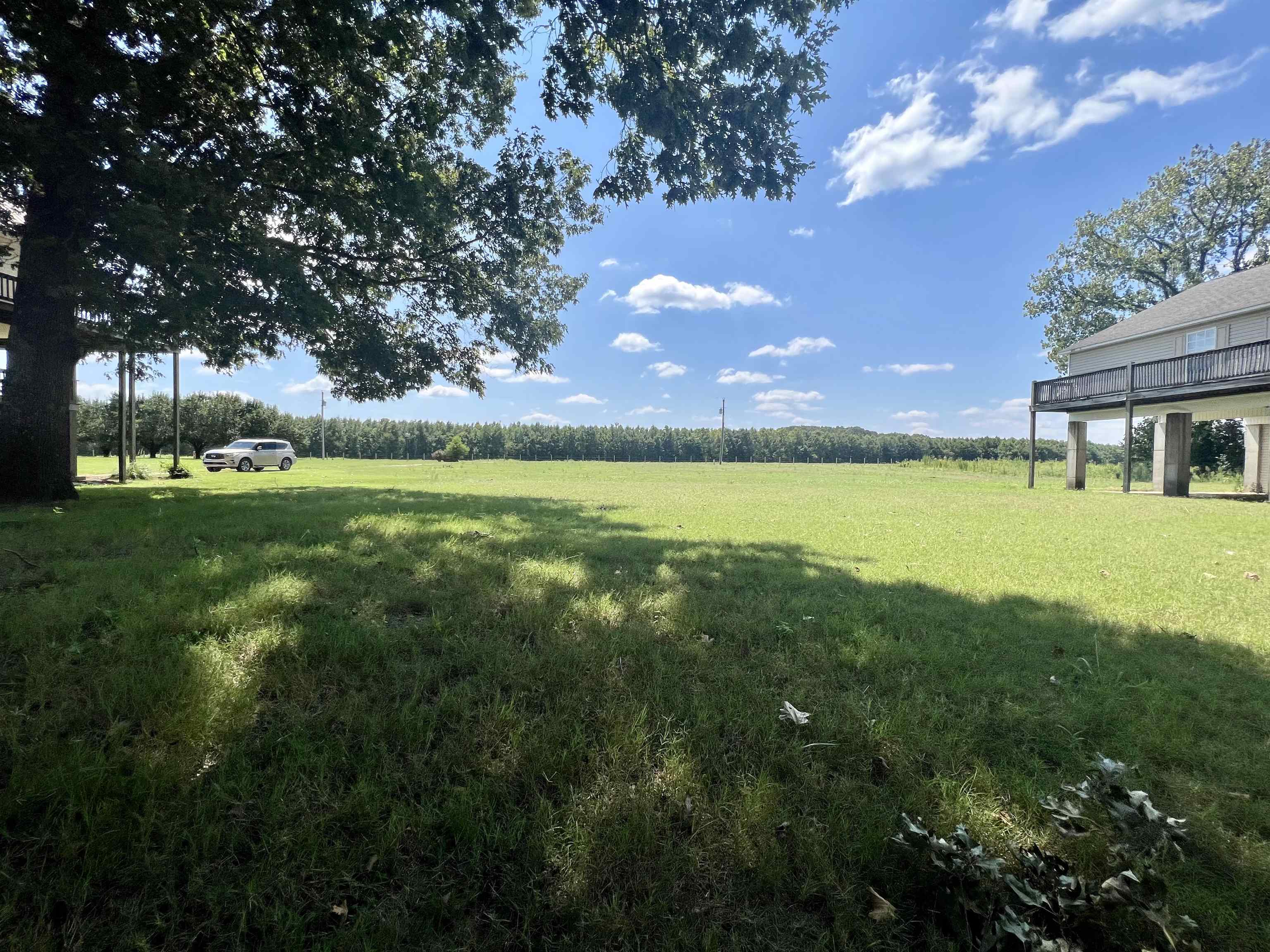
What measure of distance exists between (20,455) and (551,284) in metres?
11.6

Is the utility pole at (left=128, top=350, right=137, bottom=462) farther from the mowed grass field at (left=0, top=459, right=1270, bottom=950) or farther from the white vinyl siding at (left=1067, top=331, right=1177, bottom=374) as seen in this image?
the white vinyl siding at (left=1067, top=331, right=1177, bottom=374)

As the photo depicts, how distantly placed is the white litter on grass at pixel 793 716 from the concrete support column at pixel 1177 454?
21025mm

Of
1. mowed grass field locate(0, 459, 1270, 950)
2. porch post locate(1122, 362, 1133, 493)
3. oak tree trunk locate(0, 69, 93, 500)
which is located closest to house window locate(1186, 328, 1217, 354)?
porch post locate(1122, 362, 1133, 493)

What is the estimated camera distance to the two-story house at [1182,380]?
16.0m

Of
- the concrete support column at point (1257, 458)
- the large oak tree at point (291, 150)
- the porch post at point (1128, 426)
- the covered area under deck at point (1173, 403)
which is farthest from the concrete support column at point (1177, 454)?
the large oak tree at point (291, 150)

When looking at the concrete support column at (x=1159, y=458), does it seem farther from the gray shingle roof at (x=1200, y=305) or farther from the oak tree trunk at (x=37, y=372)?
the oak tree trunk at (x=37, y=372)

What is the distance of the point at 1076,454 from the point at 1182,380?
170 inches

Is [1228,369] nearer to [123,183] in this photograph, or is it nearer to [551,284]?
[551,284]

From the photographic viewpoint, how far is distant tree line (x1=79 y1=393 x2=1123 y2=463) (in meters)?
49.8

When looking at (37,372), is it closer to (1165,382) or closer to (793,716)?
(793,716)

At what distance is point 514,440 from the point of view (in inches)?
2739

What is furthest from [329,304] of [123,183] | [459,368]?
[459,368]

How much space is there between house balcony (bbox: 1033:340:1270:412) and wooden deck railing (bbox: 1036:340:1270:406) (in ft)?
0.05

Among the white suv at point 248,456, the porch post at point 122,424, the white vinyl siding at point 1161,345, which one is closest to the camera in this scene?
the porch post at point 122,424
